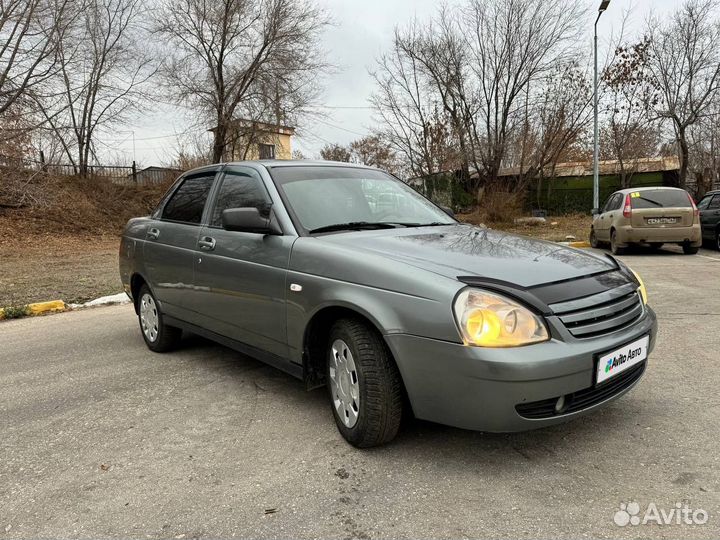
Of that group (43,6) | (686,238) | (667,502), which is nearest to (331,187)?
(667,502)

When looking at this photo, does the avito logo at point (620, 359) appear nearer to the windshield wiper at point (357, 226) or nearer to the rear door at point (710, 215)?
the windshield wiper at point (357, 226)

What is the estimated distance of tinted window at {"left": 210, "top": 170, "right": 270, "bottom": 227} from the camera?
3575 millimetres

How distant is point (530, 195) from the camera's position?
25766mm

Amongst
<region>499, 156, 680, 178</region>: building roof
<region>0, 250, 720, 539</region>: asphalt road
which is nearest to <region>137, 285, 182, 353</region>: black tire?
<region>0, 250, 720, 539</region>: asphalt road

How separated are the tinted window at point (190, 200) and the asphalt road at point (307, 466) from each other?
1343 millimetres

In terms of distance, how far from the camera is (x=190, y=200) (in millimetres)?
4453

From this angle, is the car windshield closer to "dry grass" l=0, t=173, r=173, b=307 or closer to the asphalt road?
the asphalt road

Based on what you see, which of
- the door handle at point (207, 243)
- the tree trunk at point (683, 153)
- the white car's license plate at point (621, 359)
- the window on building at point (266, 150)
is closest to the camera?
the white car's license plate at point (621, 359)

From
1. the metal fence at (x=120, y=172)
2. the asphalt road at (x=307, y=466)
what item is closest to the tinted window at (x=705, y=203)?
the asphalt road at (x=307, y=466)

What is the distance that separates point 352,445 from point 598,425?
1410 millimetres

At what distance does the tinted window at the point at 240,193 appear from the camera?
3575mm

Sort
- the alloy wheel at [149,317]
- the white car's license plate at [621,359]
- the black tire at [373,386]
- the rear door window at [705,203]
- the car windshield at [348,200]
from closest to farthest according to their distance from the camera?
1. the white car's license plate at [621,359]
2. the black tire at [373,386]
3. the car windshield at [348,200]
4. the alloy wheel at [149,317]
5. the rear door window at [705,203]

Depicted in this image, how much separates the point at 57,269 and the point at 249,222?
1000 centimetres

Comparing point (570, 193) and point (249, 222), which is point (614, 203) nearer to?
point (249, 222)
